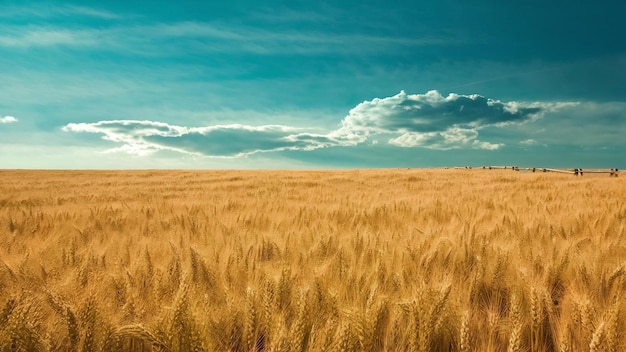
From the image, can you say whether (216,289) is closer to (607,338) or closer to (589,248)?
(607,338)

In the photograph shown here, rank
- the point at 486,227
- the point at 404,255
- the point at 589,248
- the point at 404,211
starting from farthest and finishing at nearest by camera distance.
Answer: the point at 404,211, the point at 486,227, the point at 589,248, the point at 404,255

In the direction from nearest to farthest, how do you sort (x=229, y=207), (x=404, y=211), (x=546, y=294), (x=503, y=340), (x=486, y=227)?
(x=503, y=340), (x=546, y=294), (x=486, y=227), (x=404, y=211), (x=229, y=207)

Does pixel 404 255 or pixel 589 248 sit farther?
pixel 589 248

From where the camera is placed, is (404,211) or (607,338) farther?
(404,211)

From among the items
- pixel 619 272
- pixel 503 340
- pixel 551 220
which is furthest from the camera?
pixel 551 220

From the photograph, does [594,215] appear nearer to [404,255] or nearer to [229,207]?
[404,255]

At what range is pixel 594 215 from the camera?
172 inches

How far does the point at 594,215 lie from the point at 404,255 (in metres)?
3.42

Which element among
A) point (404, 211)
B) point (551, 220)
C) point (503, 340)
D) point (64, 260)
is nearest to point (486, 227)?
point (551, 220)

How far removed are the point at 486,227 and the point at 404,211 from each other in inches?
60.1

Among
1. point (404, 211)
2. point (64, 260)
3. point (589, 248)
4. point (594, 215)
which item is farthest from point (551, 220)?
point (64, 260)

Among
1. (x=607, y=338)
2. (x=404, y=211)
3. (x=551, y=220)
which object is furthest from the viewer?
(x=404, y=211)

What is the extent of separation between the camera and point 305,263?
243 centimetres

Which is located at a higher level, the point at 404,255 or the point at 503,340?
the point at 404,255
